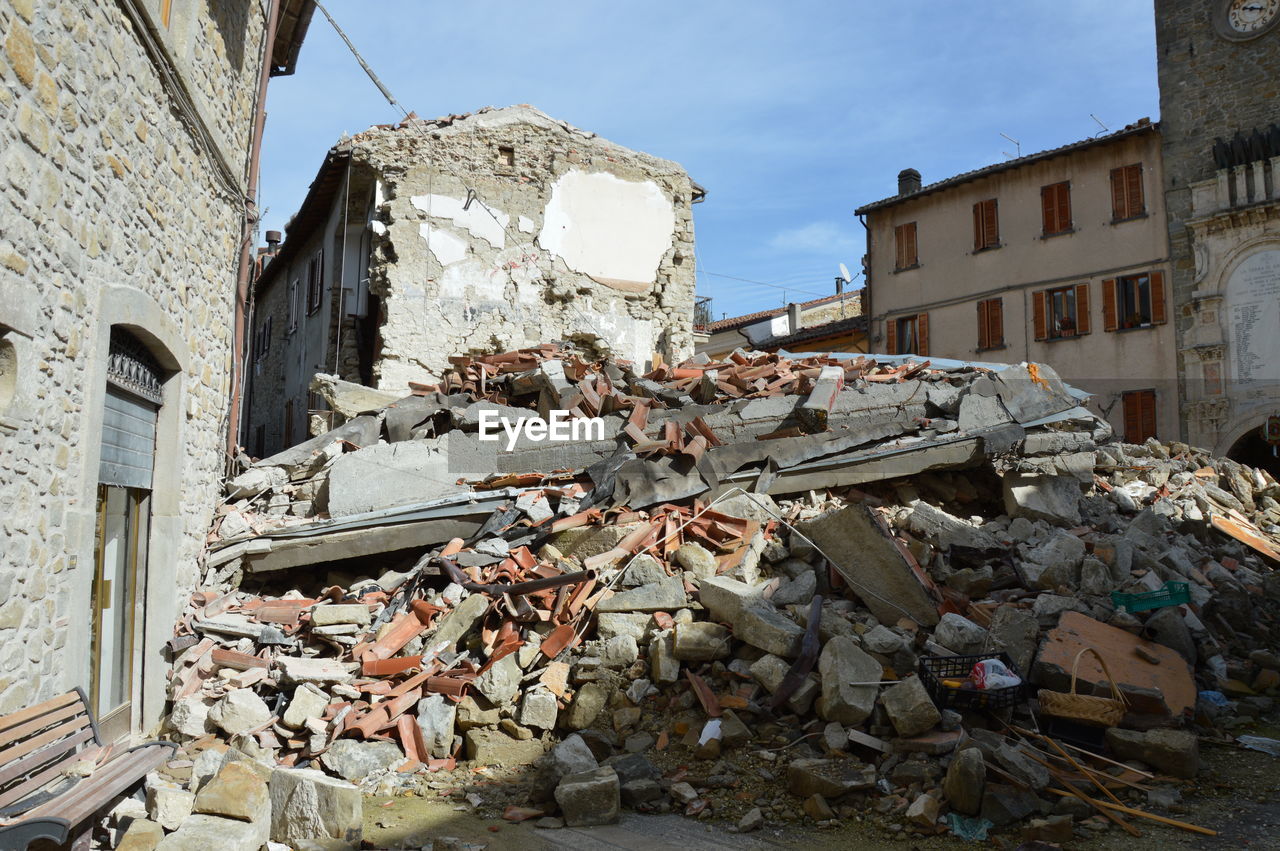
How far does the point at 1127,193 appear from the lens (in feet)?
64.5

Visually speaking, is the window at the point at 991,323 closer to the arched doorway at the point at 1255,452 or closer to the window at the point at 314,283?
the arched doorway at the point at 1255,452

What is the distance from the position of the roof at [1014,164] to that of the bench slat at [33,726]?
71.0 ft

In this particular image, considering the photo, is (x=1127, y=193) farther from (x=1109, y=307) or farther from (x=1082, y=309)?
(x=1082, y=309)

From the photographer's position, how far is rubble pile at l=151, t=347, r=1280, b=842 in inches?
205

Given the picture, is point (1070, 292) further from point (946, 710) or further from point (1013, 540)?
point (946, 710)

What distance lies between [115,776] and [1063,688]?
5.44m

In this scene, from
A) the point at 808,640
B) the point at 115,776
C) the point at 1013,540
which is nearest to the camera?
the point at 115,776

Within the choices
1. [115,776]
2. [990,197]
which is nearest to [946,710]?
[115,776]

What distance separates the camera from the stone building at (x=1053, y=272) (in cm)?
1923

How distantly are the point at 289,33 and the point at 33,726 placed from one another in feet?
30.1

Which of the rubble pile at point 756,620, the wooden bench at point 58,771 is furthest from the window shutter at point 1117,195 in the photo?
the wooden bench at point 58,771

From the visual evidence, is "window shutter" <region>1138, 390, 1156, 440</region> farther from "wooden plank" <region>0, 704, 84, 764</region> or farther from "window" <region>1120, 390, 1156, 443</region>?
"wooden plank" <region>0, 704, 84, 764</region>

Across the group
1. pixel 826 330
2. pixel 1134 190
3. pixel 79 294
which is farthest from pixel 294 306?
pixel 1134 190

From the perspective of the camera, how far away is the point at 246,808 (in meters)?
4.62
